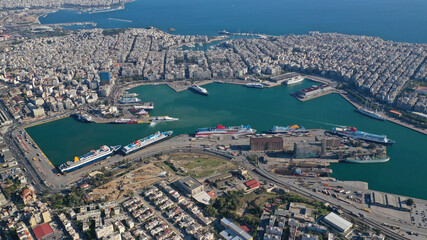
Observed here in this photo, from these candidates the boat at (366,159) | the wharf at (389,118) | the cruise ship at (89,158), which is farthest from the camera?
the wharf at (389,118)

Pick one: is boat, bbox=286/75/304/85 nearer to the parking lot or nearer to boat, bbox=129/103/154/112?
boat, bbox=129/103/154/112

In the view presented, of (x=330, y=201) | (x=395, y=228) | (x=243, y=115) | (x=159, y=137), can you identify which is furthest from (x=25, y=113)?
(x=395, y=228)

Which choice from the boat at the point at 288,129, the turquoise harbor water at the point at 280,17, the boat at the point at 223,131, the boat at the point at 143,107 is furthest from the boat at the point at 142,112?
the turquoise harbor water at the point at 280,17

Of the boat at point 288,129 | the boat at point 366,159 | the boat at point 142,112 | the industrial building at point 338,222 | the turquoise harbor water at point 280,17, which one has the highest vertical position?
the turquoise harbor water at point 280,17

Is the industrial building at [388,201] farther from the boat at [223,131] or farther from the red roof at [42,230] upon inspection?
the red roof at [42,230]

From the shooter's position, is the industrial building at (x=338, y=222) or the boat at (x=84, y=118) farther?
the boat at (x=84, y=118)

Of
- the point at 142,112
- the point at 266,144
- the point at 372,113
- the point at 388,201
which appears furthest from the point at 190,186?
the point at 372,113

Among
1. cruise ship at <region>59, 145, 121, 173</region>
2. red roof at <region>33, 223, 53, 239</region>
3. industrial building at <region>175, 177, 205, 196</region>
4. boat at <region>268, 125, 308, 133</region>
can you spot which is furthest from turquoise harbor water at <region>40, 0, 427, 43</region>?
red roof at <region>33, 223, 53, 239</region>
